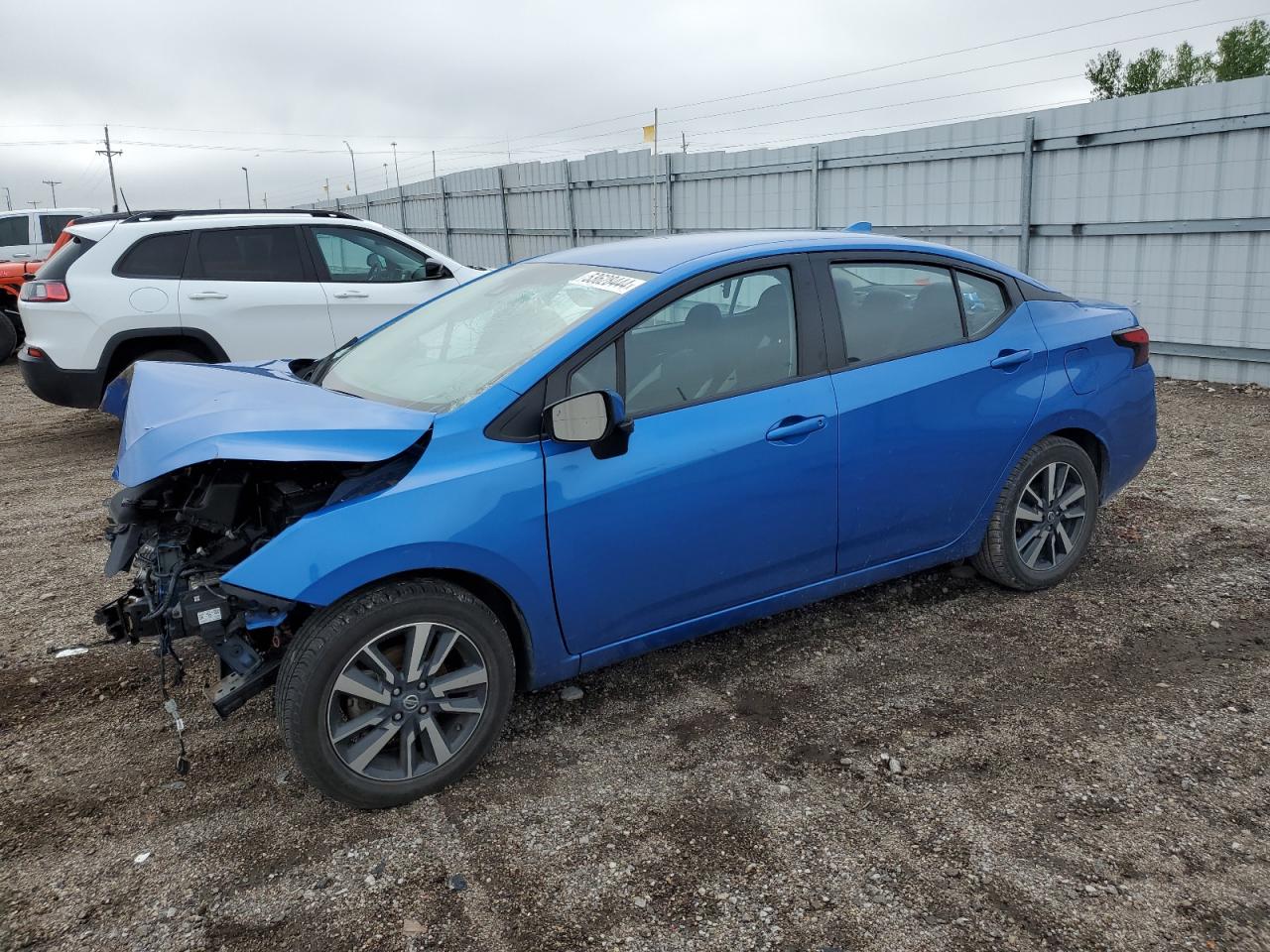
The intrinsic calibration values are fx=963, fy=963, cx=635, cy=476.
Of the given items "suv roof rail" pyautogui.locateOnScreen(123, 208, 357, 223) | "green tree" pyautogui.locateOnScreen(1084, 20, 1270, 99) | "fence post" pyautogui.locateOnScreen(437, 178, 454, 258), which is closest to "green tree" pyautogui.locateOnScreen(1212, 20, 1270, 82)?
"green tree" pyautogui.locateOnScreen(1084, 20, 1270, 99)

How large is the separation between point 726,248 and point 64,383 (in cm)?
593

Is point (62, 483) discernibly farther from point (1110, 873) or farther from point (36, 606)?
point (1110, 873)

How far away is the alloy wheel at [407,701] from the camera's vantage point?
112 inches

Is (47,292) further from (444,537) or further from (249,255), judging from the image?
(444,537)

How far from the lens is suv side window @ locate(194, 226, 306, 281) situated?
7520 mm

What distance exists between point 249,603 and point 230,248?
558cm

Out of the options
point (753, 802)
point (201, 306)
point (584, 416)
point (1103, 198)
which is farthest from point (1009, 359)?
point (1103, 198)

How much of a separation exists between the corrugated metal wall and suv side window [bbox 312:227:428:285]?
5973 millimetres

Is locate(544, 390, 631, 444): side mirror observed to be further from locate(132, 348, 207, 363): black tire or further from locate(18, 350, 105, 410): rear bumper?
locate(18, 350, 105, 410): rear bumper

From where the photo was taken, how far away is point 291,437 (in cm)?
283

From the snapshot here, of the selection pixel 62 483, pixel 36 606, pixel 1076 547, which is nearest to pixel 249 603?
pixel 36 606

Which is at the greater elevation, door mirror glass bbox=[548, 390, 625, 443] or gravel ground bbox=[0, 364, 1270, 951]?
door mirror glass bbox=[548, 390, 625, 443]

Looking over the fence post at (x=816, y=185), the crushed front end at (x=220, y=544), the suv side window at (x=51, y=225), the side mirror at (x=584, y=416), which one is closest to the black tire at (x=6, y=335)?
the suv side window at (x=51, y=225)

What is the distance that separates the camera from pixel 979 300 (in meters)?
4.13
